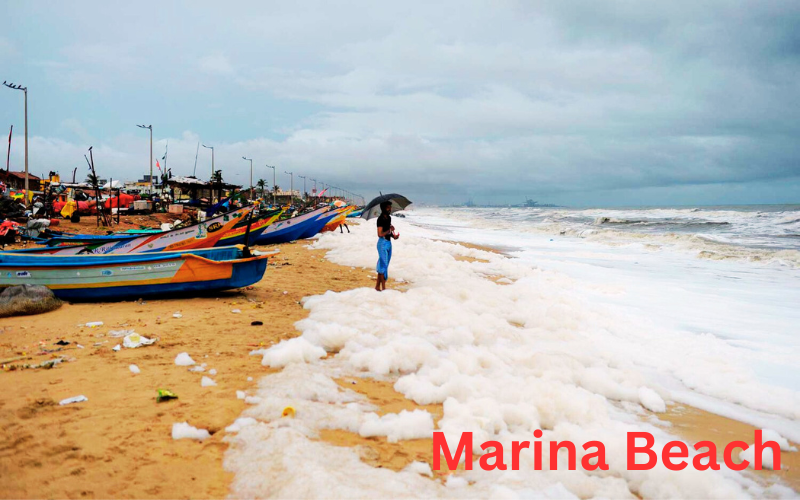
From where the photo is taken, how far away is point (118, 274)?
27.3 ft

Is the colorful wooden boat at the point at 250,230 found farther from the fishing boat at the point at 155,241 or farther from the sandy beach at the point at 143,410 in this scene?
the sandy beach at the point at 143,410

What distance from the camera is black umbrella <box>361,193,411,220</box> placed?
9629mm

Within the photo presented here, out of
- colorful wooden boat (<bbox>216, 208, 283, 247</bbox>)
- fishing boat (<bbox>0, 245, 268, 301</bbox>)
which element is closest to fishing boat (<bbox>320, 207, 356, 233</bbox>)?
colorful wooden boat (<bbox>216, 208, 283, 247</bbox>)

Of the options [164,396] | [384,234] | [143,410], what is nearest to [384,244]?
[384,234]

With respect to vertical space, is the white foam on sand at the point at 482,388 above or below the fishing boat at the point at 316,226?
below

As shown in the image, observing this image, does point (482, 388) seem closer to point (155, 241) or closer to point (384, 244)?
point (384, 244)

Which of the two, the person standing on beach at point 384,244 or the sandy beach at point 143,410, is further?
the person standing on beach at point 384,244

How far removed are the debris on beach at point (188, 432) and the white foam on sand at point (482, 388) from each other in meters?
0.29

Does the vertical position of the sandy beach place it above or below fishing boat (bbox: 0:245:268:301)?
below

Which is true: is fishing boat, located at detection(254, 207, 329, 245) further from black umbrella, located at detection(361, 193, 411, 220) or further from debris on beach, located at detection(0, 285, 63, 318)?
debris on beach, located at detection(0, 285, 63, 318)

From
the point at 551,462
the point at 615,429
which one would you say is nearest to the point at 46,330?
the point at 551,462

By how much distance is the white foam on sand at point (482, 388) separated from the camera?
3182mm

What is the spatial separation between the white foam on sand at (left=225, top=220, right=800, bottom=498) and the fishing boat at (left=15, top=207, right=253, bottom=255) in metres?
7.26

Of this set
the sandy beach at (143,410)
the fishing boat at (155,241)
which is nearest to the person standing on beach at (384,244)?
the sandy beach at (143,410)
